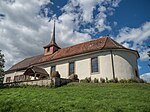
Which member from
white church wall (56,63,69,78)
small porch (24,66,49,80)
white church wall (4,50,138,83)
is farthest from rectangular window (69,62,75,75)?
small porch (24,66,49,80)

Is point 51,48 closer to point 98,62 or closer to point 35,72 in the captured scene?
point 35,72

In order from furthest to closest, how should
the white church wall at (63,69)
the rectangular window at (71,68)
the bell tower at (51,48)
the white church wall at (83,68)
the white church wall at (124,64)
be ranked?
the bell tower at (51,48) → the white church wall at (63,69) → the rectangular window at (71,68) → the white church wall at (83,68) → the white church wall at (124,64)

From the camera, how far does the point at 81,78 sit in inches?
1029

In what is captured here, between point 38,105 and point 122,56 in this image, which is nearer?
point 38,105

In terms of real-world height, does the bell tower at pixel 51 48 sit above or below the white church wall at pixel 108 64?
above

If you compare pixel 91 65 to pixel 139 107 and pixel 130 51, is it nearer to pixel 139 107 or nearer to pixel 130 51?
pixel 130 51

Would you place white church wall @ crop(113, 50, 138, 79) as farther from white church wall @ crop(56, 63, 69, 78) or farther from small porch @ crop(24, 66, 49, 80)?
small porch @ crop(24, 66, 49, 80)

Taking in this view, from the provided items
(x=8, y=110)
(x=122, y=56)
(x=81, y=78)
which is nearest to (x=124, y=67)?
(x=122, y=56)

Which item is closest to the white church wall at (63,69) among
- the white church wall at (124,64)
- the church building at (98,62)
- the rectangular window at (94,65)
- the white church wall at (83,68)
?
the church building at (98,62)

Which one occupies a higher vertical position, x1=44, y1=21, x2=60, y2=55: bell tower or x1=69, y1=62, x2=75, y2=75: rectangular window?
x1=44, y1=21, x2=60, y2=55: bell tower

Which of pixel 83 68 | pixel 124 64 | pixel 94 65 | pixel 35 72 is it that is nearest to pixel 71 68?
pixel 83 68

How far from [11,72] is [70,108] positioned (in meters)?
31.0

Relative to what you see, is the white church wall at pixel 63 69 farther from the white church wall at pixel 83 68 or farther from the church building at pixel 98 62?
the white church wall at pixel 83 68

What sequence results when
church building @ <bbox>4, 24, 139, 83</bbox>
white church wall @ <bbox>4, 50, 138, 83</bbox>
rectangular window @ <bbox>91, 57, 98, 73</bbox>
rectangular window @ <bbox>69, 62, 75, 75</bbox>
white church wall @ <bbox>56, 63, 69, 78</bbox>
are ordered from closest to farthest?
white church wall @ <bbox>4, 50, 138, 83</bbox>
church building @ <bbox>4, 24, 139, 83</bbox>
rectangular window @ <bbox>91, 57, 98, 73</bbox>
rectangular window @ <bbox>69, 62, 75, 75</bbox>
white church wall @ <bbox>56, 63, 69, 78</bbox>
